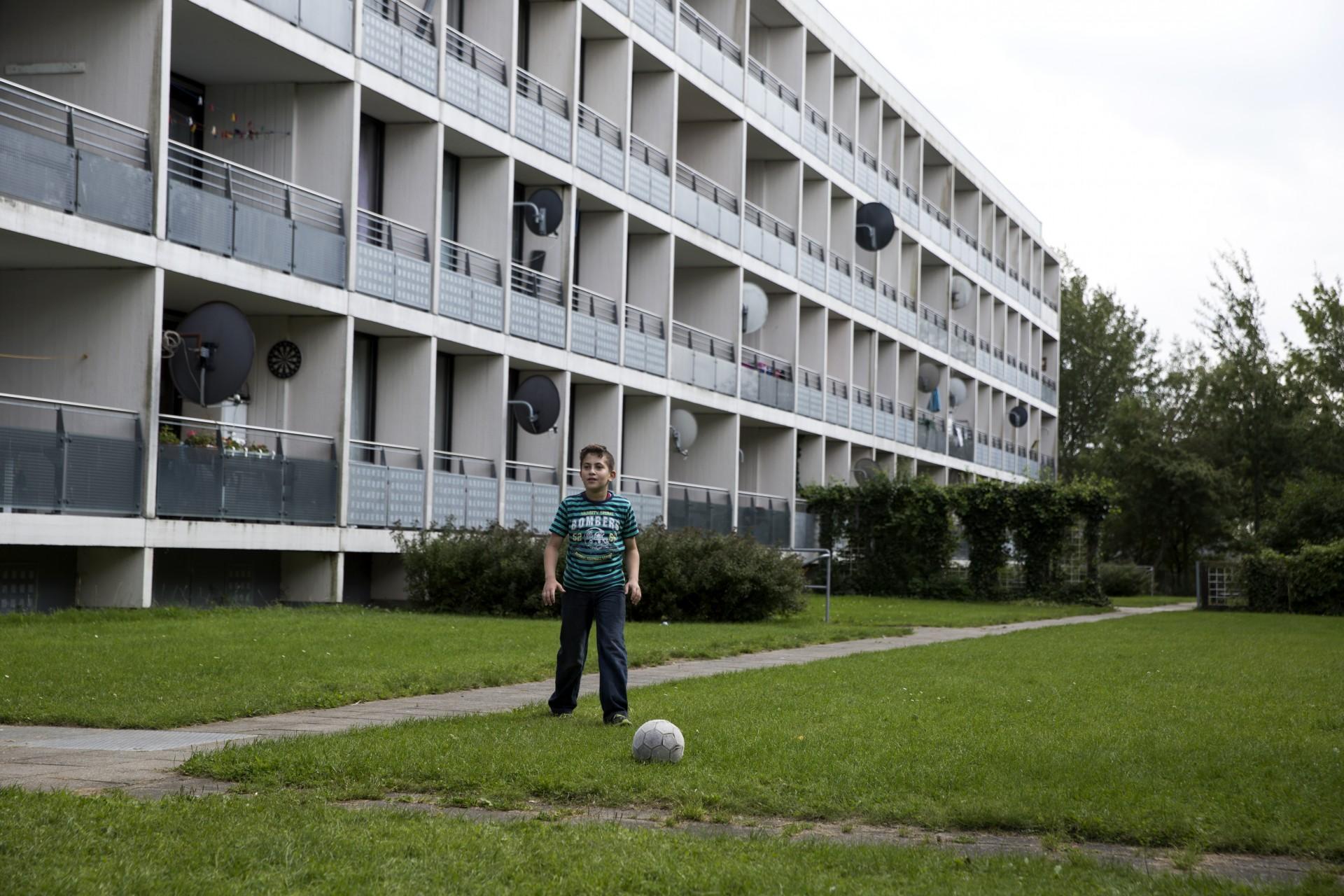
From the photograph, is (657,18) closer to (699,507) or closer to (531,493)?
(699,507)

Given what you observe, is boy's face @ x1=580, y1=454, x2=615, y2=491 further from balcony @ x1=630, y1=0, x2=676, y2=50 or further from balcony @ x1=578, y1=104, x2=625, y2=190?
balcony @ x1=630, y1=0, x2=676, y2=50

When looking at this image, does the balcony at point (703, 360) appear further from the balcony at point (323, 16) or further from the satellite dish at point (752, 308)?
the balcony at point (323, 16)

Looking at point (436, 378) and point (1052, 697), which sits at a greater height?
point (436, 378)

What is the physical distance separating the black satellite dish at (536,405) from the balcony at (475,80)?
188 inches

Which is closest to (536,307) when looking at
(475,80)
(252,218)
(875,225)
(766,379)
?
(475,80)

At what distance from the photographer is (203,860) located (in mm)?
5801

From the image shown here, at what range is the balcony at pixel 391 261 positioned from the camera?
2539cm

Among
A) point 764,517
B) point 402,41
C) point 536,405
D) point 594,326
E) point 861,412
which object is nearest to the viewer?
point 402,41

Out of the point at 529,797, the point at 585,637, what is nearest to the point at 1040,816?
the point at 529,797

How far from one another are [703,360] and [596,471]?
28275 mm

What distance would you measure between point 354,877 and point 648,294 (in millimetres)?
31864

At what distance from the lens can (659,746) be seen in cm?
845

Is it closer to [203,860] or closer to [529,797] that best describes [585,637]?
[529,797]

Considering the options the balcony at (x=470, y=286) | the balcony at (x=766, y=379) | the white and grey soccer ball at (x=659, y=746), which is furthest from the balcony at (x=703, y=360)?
the white and grey soccer ball at (x=659, y=746)
